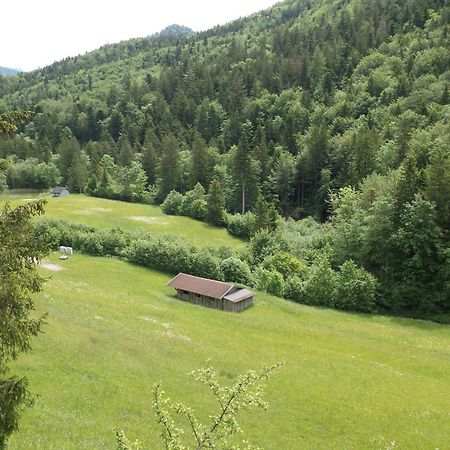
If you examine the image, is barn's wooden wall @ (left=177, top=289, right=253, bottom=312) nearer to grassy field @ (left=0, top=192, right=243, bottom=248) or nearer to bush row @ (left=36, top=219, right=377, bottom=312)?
bush row @ (left=36, top=219, right=377, bottom=312)

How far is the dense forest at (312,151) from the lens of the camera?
5862 cm

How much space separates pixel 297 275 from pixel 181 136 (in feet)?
328

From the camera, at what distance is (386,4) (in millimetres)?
197125

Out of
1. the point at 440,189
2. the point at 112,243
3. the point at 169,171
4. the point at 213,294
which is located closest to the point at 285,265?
the point at 213,294

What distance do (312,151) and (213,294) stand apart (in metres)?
64.0

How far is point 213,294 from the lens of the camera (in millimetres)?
52750

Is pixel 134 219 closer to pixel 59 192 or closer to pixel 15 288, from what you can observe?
pixel 59 192

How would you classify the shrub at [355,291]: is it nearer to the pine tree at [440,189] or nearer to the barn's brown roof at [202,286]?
the pine tree at [440,189]

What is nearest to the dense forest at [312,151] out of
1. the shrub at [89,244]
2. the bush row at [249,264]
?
the bush row at [249,264]

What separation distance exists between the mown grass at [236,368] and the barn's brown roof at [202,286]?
80.3 inches

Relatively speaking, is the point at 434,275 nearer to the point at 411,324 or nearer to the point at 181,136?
the point at 411,324

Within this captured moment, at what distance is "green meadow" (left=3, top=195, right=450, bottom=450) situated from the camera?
2327 centimetres

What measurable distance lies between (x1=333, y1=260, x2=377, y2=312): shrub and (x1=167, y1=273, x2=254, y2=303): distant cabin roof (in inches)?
438

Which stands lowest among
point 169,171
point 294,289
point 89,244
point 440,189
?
point 294,289
